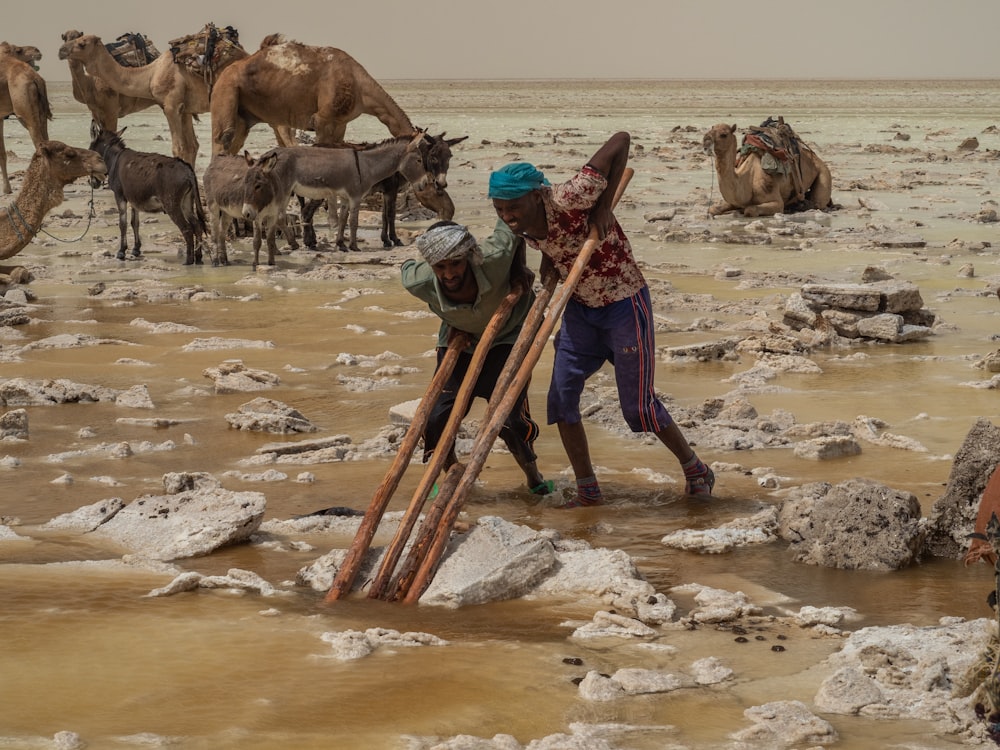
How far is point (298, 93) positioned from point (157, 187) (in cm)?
359

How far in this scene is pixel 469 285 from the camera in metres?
5.32

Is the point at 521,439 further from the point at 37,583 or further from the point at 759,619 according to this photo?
the point at 37,583

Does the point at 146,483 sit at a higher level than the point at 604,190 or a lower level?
lower

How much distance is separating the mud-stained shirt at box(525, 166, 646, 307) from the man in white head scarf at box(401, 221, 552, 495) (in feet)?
0.49

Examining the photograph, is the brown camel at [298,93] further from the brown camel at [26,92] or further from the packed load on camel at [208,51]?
the brown camel at [26,92]

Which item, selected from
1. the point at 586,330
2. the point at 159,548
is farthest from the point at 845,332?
the point at 159,548

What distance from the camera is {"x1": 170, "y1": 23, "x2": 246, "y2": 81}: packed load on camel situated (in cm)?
1883

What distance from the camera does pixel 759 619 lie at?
14.9 ft

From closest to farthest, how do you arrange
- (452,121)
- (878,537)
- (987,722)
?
(987,722) → (878,537) → (452,121)

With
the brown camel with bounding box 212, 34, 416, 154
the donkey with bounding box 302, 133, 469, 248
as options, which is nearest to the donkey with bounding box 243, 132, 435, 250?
the donkey with bounding box 302, 133, 469, 248

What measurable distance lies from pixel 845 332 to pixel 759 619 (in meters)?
5.76

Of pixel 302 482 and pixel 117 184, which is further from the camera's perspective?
pixel 117 184

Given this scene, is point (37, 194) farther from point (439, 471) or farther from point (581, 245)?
point (439, 471)

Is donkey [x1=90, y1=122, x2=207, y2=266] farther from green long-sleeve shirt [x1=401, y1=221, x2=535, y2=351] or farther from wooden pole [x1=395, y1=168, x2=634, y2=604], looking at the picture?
wooden pole [x1=395, y1=168, x2=634, y2=604]
